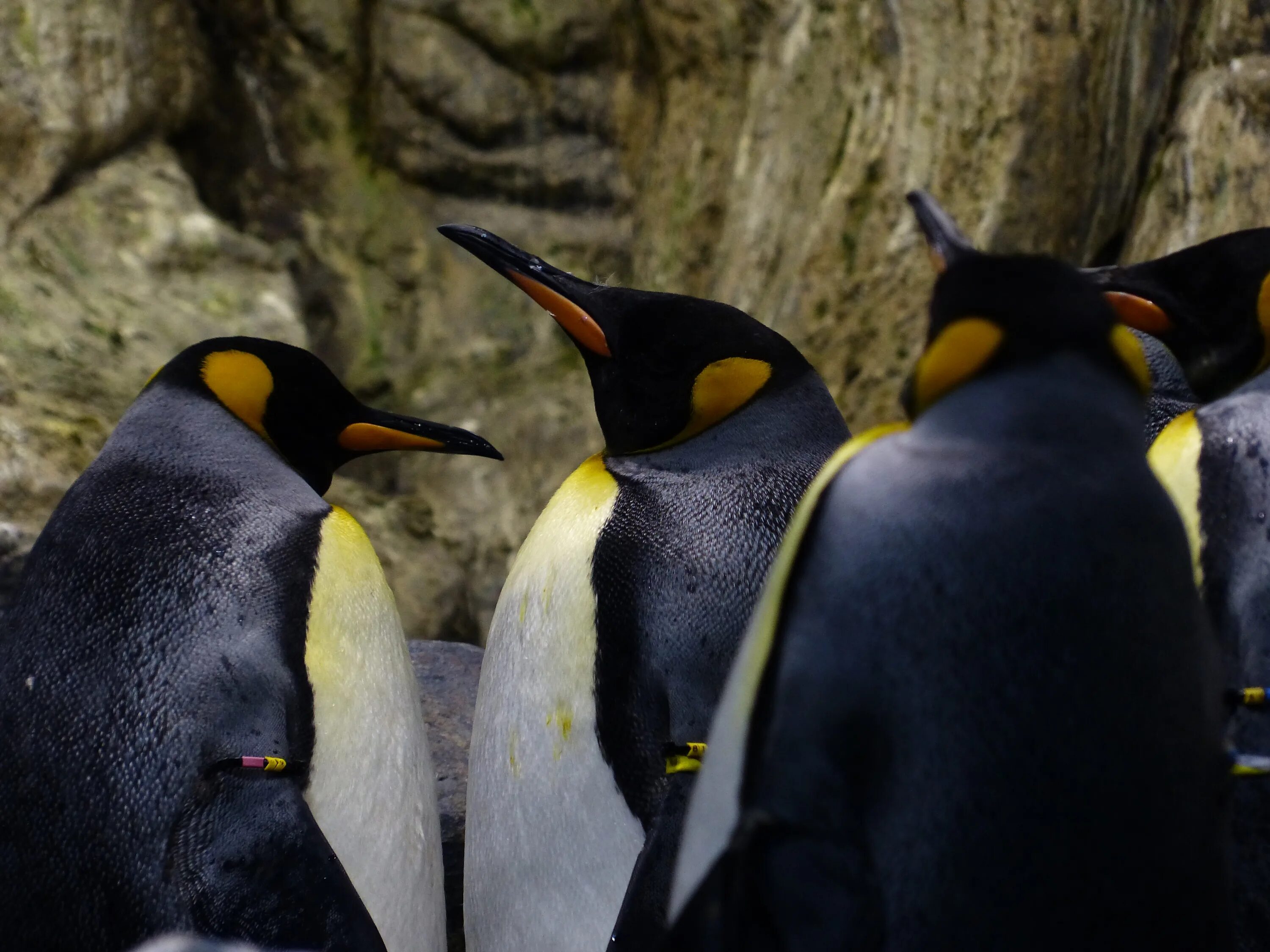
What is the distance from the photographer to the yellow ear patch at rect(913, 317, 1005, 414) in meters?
1.15

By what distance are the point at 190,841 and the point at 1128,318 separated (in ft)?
5.03

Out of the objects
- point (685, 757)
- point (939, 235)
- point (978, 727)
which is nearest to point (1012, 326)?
point (939, 235)

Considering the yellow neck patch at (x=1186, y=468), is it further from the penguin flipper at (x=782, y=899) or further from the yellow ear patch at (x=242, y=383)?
the yellow ear patch at (x=242, y=383)

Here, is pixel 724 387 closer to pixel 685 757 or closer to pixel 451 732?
pixel 685 757

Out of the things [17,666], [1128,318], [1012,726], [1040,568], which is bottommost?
[17,666]

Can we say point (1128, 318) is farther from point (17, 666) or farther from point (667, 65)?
point (667, 65)

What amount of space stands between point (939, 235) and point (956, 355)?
22 centimetres

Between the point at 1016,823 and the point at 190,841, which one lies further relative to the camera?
the point at 190,841

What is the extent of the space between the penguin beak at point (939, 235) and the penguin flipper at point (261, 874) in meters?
1.04

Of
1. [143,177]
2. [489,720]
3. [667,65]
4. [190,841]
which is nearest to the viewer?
[190,841]

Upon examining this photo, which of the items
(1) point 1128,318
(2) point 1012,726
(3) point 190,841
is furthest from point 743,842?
(1) point 1128,318

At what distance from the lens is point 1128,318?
213cm

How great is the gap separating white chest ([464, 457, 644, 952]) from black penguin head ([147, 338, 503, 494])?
452 mm

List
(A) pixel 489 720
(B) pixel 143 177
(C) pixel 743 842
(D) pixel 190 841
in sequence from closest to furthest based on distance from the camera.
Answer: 1. (C) pixel 743 842
2. (D) pixel 190 841
3. (A) pixel 489 720
4. (B) pixel 143 177
